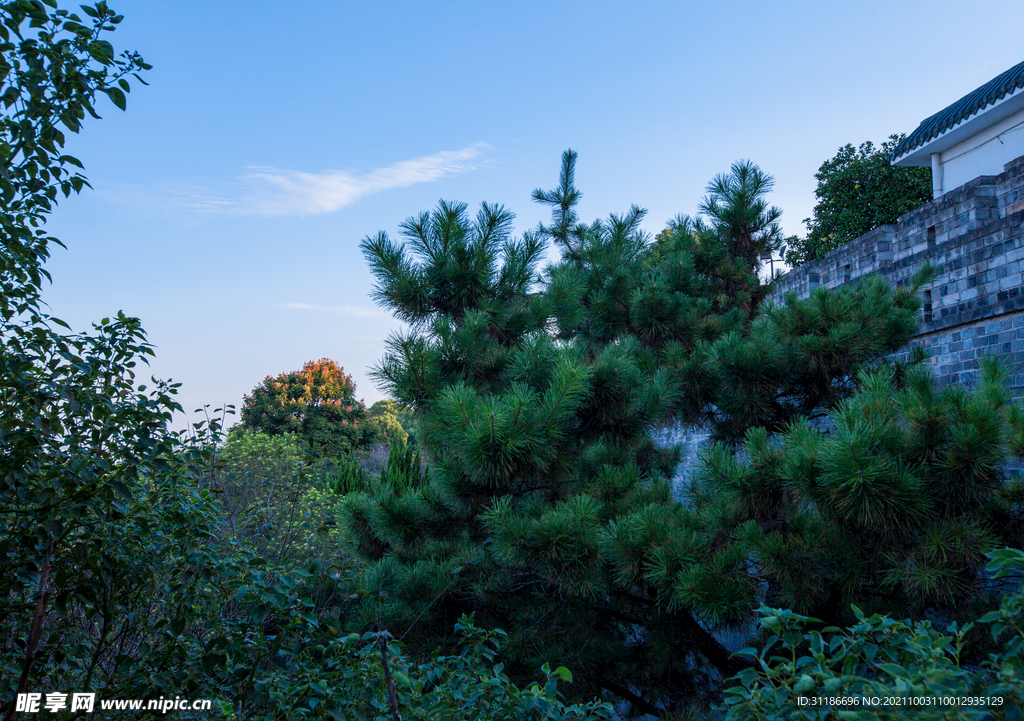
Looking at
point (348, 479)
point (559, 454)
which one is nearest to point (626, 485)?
point (559, 454)

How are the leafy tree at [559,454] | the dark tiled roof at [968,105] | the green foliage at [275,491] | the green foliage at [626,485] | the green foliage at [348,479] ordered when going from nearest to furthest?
the green foliage at [626,485] → the leafy tree at [559,454] → the green foliage at [275,491] → the green foliage at [348,479] → the dark tiled roof at [968,105]

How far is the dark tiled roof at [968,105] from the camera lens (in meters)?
9.48

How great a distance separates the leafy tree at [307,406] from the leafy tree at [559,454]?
33.2 ft

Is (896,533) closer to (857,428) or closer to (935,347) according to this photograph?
(857,428)

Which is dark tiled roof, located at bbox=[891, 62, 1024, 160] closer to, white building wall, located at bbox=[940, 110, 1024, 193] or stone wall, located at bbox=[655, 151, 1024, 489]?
white building wall, located at bbox=[940, 110, 1024, 193]

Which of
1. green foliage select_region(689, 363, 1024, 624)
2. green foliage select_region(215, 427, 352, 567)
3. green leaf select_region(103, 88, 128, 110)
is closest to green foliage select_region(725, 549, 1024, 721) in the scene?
green foliage select_region(689, 363, 1024, 624)

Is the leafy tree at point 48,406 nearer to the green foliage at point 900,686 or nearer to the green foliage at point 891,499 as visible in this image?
the green foliage at point 900,686

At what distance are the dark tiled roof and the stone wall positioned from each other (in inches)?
202

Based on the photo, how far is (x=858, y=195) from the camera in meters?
15.1

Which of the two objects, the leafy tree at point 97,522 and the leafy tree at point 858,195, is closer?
the leafy tree at point 97,522

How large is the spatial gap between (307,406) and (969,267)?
Result: 39.5ft

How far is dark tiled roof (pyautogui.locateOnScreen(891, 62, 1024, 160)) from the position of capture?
9484 millimetres

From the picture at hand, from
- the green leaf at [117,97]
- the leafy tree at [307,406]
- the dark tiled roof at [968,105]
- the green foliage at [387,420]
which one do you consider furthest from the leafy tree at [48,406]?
the leafy tree at [307,406]

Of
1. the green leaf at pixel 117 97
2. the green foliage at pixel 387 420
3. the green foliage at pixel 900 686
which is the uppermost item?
the green foliage at pixel 387 420
